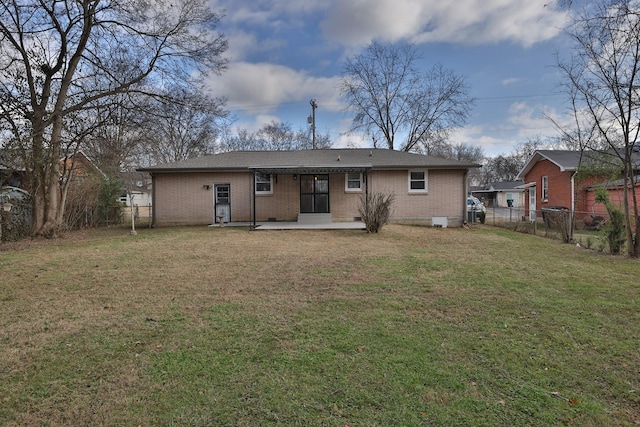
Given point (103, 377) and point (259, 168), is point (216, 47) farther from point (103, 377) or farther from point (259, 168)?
point (103, 377)

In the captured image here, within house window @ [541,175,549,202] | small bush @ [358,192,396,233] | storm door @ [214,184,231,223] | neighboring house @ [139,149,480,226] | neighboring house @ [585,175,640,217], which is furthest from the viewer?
house window @ [541,175,549,202]

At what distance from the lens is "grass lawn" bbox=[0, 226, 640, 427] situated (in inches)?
89.7

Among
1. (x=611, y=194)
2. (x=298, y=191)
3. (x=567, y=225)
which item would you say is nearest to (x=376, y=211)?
(x=298, y=191)

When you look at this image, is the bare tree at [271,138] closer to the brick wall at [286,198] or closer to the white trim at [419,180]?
the brick wall at [286,198]

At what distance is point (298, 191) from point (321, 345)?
12.5m

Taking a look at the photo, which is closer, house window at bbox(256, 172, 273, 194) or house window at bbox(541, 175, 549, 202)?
house window at bbox(256, 172, 273, 194)

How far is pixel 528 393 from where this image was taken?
2.43 m

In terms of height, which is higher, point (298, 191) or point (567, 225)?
point (298, 191)

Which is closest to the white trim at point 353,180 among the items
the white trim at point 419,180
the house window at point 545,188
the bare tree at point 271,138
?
the white trim at point 419,180

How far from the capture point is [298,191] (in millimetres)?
15492

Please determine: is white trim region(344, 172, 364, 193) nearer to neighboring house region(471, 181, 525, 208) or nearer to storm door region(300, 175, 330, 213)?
storm door region(300, 175, 330, 213)

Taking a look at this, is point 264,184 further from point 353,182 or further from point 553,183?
point 553,183

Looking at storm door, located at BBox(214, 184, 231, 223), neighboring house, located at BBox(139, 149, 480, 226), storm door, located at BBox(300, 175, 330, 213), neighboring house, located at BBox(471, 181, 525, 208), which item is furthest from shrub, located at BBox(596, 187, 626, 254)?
neighboring house, located at BBox(471, 181, 525, 208)

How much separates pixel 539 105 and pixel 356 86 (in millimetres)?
19428
